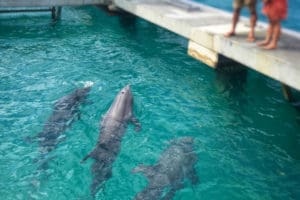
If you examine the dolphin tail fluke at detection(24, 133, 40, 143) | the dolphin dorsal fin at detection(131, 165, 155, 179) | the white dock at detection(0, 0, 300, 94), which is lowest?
the dolphin tail fluke at detection(24, 133, 40, 143)

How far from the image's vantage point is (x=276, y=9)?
29.6ft

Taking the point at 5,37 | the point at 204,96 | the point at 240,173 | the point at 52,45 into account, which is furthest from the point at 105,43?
the point at 240,173

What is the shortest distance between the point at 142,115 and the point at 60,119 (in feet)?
7.75

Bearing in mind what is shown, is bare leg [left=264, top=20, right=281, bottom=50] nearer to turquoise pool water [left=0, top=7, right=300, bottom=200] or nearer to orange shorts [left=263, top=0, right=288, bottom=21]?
orange shorts [left=263, top=0, right=288, bottom=21]

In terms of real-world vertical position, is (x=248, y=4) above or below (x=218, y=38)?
above

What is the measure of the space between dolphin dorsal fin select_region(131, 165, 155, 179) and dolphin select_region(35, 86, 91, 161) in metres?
2.19

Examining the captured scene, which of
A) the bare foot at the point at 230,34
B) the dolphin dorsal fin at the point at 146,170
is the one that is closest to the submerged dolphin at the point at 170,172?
the dolphin dorsal fin at the point at 146,170

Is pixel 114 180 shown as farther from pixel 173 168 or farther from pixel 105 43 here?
pixel 105 43

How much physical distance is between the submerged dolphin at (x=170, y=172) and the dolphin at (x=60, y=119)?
7.61 feet

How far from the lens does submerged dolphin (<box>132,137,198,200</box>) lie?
789 cm

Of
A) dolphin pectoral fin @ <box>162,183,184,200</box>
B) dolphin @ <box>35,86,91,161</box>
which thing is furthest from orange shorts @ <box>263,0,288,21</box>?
dolphin @ <box>35,86,91,161</box>

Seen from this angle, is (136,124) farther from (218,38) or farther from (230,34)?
(230,34)

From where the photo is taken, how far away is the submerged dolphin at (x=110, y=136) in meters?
8.41

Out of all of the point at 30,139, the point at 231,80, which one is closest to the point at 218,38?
the point at 231,80
